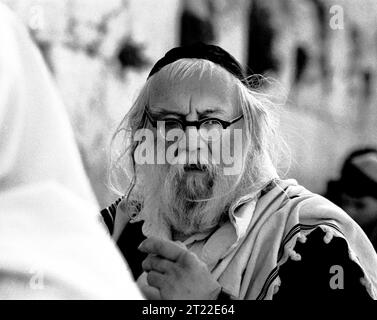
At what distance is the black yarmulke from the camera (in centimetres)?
208

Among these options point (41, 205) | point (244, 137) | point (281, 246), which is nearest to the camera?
point (41, 205)

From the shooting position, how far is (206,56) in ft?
6.82

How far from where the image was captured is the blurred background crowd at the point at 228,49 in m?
2.08

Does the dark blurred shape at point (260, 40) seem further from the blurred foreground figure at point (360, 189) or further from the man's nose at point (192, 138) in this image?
the blurred foreground figure at point (360, 189)

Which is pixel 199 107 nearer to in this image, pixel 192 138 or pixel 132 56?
pixel 192 138

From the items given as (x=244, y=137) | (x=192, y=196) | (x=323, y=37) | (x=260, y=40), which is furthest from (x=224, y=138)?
(x=323, y=37)

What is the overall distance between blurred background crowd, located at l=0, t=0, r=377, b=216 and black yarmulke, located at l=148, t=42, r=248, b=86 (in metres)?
0.02

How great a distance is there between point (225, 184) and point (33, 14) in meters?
0.82

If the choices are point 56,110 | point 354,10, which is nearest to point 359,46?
point 354,10

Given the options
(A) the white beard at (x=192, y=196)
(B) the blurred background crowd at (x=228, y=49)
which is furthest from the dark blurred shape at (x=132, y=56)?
(A) the white beard at (x=192, y=196)

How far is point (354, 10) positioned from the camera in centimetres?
210

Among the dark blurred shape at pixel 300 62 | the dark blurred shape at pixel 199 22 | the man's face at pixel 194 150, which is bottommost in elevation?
the man's face at pixel 194 150

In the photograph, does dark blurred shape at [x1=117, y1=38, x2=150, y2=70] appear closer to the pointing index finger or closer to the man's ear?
the man's ear

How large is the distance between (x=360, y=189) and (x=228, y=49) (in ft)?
2.02
